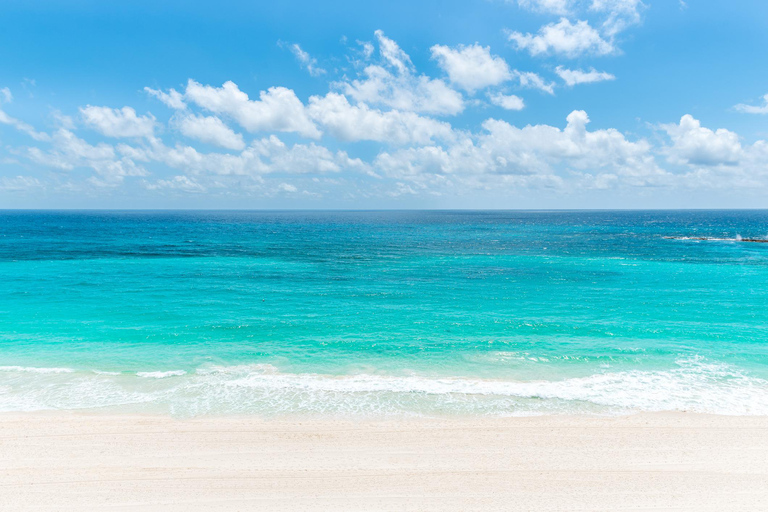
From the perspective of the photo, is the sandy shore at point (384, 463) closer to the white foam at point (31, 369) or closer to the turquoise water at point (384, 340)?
the turquoise water at point (384, 340)

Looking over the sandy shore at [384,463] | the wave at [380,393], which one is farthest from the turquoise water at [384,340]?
the sandy shore at [384,463]

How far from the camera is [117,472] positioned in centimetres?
1336

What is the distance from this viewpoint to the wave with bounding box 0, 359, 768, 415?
17.4 meters

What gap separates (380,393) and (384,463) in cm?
512

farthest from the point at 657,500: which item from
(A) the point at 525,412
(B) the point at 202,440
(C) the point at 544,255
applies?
(C) the point at 544,255

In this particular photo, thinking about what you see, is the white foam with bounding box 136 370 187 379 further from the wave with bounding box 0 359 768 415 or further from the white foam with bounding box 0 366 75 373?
the white foam with bounding box 0 366 75 373

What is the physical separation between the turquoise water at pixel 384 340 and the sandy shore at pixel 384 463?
55.2 inches

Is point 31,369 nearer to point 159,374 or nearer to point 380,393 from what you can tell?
point 159,374

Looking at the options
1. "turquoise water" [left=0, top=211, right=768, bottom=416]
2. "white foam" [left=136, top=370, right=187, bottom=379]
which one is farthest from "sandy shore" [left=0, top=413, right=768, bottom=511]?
"white foam" [left=136, top=370, right=187, bottom=379]

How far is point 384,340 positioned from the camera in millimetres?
26344

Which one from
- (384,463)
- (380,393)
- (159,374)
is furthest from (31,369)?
(384,463)

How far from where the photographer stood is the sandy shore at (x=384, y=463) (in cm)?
1221

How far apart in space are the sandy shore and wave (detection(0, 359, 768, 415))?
3.37 feet

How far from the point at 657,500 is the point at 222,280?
44.3 meters
